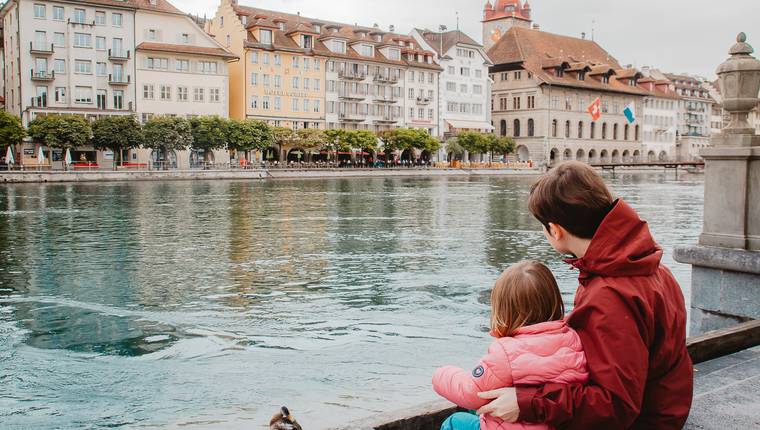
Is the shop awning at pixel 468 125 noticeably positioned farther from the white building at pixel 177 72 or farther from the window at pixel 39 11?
the window at pixel 39 11

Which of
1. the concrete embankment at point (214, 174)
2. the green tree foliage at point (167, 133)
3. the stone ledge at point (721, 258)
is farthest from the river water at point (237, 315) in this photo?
the green tree foliage at point (167, 133)

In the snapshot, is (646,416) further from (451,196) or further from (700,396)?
(451,196)

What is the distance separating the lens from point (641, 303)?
8.77ft

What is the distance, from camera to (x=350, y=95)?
7969 centimetres

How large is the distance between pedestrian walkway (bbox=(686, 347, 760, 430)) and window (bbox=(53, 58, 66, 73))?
62423mm

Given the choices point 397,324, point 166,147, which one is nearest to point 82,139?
point 166,147

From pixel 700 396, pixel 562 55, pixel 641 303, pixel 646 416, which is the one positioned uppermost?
pixel 562 55

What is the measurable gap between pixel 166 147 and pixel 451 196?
29038 millimetres

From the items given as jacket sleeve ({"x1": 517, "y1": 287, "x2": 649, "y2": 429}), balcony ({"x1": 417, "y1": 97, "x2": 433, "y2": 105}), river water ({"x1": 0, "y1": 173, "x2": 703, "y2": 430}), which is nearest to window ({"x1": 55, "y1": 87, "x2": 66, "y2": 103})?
balcony ({"x1": 417, "y1": 97, "x2": 433, "y2": 105})

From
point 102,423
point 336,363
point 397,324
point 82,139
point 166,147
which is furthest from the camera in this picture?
point 166,147

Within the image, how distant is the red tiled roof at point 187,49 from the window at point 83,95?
5349 millimetres

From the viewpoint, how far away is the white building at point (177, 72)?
65.2m

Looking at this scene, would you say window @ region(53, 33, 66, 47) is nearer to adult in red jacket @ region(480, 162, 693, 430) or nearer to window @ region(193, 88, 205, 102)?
window @ region(193, 88, 205, 102)

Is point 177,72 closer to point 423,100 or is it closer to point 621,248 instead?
point 423,100
